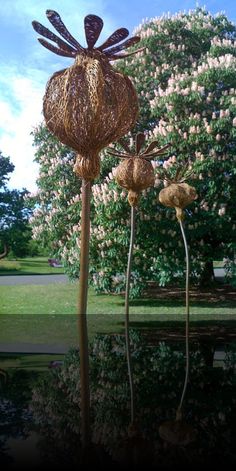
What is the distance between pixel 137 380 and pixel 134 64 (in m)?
13.3

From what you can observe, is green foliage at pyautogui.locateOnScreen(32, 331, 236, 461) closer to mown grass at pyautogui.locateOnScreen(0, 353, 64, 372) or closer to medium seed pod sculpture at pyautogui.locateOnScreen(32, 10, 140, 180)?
mown grass at pyautogui.locateOnScreen(0, 353, 64, 372)

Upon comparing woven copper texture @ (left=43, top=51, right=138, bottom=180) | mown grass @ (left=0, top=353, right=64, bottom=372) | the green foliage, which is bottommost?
mown grass @ (left=0, top=353, right=64, bottom=372)

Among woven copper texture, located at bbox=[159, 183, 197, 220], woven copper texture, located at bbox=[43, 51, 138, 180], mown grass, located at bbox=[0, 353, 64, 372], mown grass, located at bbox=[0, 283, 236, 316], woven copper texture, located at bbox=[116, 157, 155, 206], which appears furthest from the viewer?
mown grass, located at bbox=[0, 283, 236, 316]

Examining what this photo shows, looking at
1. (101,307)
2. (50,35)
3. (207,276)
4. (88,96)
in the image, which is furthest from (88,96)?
(207,276)

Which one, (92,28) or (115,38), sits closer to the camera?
(92,28)

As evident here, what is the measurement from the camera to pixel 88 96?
580 cm

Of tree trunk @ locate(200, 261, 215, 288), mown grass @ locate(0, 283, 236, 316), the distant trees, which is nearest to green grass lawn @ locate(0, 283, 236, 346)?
mown grass @ locate(0, 283, 236, 316)

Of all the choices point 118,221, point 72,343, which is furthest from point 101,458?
point 118,221

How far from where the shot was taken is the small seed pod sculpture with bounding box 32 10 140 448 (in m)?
5.87

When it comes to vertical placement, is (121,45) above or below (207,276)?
above

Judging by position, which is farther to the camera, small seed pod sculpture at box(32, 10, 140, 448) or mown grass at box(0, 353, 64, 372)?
small seed pod sculpture at box(32, 10, 140, 448)

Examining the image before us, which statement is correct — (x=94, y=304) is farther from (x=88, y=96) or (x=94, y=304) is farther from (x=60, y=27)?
(x=60, y=27)

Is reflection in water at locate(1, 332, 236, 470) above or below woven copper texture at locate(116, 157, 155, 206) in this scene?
below

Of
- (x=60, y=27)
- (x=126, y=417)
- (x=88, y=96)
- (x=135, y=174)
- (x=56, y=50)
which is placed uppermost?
(x=60, y=27)
